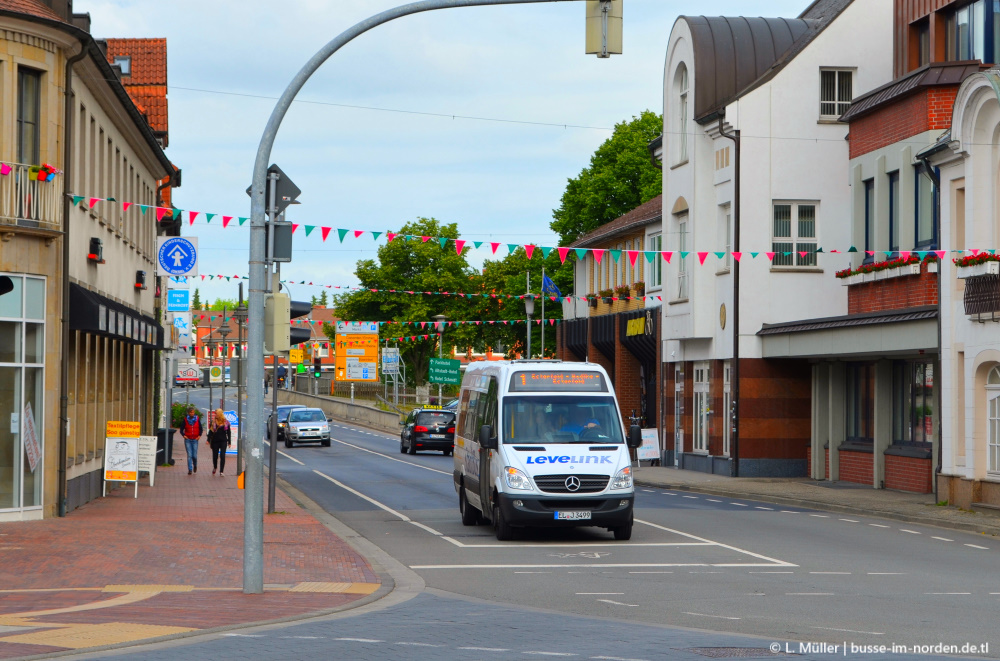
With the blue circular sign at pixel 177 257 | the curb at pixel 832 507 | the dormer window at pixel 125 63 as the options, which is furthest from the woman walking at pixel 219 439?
the dormer window at pixel 125 63

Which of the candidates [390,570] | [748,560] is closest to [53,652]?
[390,570]

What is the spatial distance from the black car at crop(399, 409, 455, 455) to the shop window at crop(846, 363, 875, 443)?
2088 centimetres

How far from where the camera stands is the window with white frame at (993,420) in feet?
79.3

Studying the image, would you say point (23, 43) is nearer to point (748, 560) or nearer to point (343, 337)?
point (748, 560)

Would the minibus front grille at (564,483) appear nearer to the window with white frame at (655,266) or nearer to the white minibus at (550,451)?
the white minibus at (550,451)

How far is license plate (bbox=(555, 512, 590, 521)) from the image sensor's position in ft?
60.8

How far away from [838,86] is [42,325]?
77.1 ft

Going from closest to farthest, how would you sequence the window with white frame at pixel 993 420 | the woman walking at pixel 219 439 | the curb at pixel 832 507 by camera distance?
the curb at pixel 832 507
the window with white frame at pixel 993 420
the woman walking at pixel 219 439

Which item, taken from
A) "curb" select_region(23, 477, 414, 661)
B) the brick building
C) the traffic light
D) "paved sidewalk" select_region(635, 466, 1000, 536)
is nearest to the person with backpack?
"paved sidewalk" select_region(635, 466, 1000, 536)

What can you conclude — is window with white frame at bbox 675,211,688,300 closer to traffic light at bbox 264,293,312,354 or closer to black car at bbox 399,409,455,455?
black car at bbox 399,409,455,455

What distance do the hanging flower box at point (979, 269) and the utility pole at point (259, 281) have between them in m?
13.5

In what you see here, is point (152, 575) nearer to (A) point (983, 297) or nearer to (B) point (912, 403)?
(A) point (983, 297)

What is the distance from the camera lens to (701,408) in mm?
40094

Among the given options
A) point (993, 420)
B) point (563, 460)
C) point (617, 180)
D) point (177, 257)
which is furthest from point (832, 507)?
point (617, 180)
